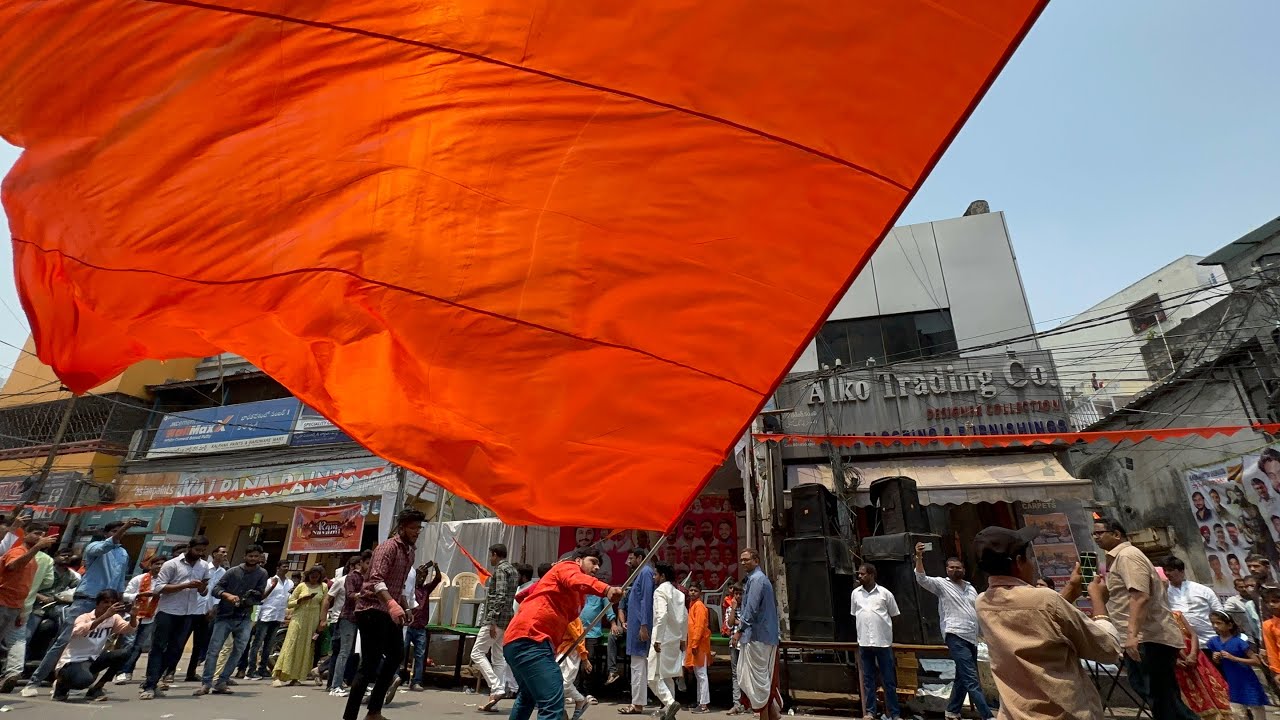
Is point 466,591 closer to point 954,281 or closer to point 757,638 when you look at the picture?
point 757,638

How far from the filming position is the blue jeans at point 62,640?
680 centimetres

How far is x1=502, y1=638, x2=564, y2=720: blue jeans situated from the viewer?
379 centimetres

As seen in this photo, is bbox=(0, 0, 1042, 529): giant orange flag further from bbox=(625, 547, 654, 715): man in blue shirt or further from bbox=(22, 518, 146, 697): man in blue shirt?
bbox=(22, 518, 146, 697): man in blue shirt

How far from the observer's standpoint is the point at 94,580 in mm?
7398

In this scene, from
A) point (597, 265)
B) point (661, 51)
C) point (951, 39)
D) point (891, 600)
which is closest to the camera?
point (951, 39)

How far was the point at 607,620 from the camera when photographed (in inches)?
378

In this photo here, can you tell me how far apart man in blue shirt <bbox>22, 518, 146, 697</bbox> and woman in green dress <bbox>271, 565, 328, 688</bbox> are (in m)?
2.01

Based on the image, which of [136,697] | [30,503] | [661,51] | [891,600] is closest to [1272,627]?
[891,600]

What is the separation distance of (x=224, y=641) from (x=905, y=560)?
350 inches

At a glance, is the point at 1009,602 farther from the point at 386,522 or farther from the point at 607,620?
the point at 386,522

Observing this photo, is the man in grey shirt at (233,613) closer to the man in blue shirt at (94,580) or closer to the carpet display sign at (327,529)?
the man in blue shirt at (94,580)

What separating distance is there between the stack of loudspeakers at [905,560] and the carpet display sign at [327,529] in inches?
478

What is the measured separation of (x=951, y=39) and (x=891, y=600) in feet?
23.1

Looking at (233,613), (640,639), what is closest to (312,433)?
(233,613)
